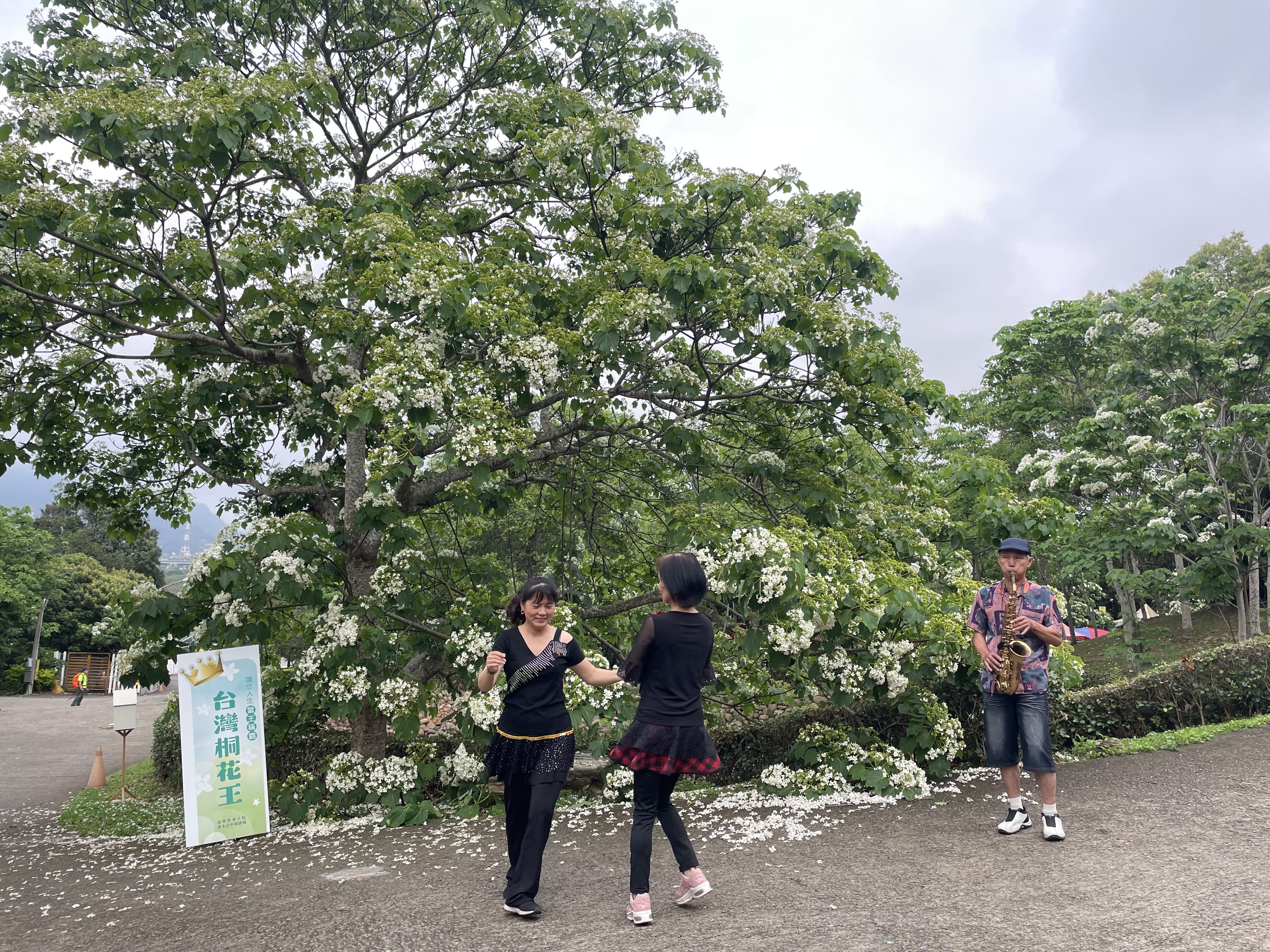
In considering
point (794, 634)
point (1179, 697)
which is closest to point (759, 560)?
point (794, 634)

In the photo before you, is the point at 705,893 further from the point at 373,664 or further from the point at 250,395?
the point at 250,395

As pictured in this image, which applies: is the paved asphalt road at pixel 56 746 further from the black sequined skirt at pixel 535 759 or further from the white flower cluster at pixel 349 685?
the black sequined skirt at pixel 535 759

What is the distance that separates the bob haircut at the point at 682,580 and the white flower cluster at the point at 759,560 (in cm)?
147

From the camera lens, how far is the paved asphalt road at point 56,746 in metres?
11.4

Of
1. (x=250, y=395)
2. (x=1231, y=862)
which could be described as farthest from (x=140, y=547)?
(x=1231, y=862)

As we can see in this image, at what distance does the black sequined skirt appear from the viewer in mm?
3863

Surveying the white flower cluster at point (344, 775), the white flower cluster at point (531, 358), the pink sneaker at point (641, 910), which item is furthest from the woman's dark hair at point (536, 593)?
the white flower cluster at point (344, 775)

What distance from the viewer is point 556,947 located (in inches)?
136

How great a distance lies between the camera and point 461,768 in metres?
6.54

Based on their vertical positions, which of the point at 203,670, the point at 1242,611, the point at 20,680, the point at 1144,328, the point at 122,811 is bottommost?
the point at 20,680

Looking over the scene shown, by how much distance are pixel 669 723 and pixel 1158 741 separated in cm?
526

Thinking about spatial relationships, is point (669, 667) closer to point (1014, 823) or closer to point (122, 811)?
point (1014, 823)

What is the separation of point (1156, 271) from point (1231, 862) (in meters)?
27.8

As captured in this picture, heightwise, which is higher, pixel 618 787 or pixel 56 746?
pixel 618 787
